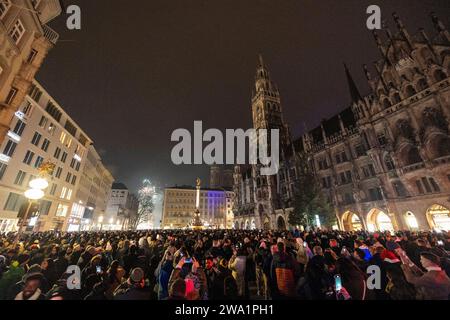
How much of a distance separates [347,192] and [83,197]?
5930cm

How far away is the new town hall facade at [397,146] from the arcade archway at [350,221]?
15 cm

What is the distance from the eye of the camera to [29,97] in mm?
26281

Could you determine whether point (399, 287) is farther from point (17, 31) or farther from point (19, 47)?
point (17, 31)

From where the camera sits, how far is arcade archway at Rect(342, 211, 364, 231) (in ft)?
101

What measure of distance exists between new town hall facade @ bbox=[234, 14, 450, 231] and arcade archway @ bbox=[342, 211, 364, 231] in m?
0.15

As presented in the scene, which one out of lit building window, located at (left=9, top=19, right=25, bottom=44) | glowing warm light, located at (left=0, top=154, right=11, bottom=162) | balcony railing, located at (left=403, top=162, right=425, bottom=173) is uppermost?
lit building window, located at (left=9, top=19, right=25, bottom=44)

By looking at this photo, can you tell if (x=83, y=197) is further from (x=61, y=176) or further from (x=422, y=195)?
(x=422, y=195)

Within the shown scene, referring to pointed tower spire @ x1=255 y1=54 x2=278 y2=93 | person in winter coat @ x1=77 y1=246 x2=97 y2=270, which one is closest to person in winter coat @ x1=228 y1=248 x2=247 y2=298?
person in winter coat @ x1=77 y1=246 x2=97 y2=270

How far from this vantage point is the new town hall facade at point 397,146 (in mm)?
22062

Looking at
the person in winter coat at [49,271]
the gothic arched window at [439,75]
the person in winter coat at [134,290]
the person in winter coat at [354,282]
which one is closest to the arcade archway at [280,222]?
the gothic arched window at [439,75]

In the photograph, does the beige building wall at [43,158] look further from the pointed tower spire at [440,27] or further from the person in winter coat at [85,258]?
the pointed tower spire at [440,27]

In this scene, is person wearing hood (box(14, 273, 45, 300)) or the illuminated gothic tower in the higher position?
the illuminated gothic tower

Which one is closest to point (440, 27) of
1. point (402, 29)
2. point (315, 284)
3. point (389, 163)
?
point (402, 29)

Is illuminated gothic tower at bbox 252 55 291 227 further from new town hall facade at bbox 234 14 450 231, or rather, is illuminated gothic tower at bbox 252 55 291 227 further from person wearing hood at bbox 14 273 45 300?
person wearing hood at bbox 14 273 45 300
